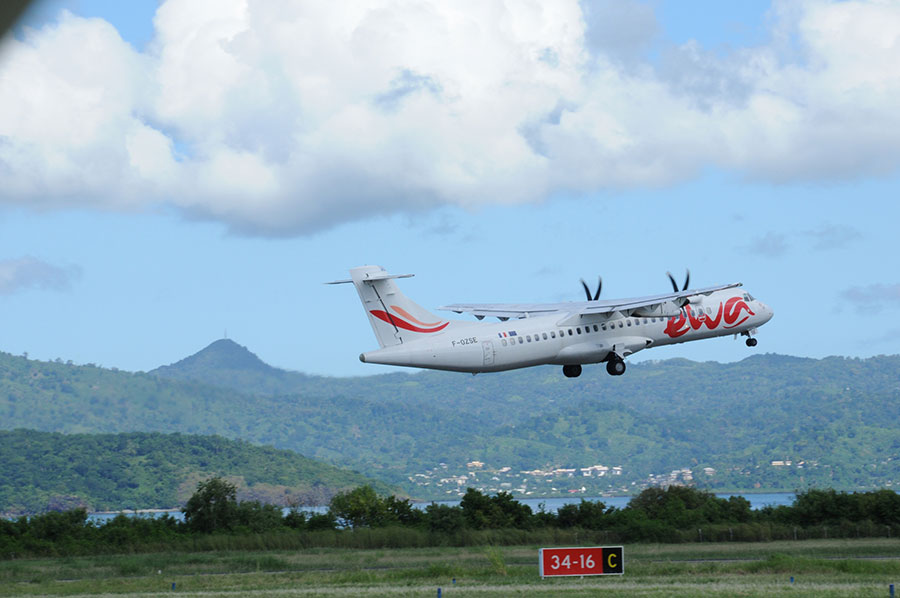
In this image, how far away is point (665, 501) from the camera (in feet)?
242

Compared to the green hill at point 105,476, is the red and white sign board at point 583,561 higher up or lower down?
lower down

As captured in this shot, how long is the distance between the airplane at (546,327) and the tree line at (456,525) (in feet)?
51.3

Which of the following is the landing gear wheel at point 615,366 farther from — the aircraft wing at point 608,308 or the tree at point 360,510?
the tree at point 360,510

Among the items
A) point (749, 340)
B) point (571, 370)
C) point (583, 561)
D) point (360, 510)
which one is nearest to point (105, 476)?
point (360, 510)

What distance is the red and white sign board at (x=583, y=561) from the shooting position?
36.2 m

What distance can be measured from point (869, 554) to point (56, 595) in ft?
118

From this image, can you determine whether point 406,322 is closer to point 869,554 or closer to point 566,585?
point 566,585

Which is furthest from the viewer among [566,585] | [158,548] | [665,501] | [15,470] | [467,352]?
[15,470]

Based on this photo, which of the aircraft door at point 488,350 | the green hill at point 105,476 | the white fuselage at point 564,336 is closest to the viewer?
the white fuselage at point 564,336

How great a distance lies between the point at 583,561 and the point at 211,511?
130 ft

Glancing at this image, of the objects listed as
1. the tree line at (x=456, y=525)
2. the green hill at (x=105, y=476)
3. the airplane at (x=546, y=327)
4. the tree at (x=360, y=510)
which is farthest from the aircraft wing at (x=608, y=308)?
the green hill at (x=105, y=476)

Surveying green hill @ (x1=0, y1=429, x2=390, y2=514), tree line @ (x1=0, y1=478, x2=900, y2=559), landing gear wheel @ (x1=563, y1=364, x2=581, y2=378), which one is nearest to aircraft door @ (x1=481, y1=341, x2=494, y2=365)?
landing gear wheel @ (x1=563, y1=364, x2=581, y2=378)

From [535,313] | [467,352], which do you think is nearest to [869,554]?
[535,313]

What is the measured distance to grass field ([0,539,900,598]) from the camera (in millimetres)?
35125
